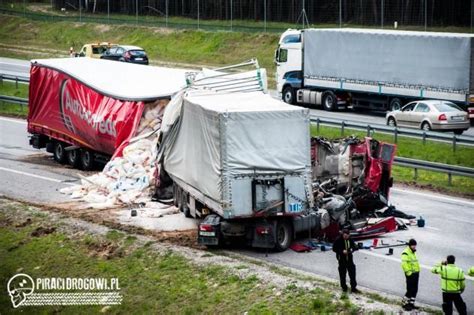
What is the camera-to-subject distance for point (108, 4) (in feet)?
267

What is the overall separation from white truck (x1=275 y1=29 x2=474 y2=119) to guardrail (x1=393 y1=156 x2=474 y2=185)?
13123 millimetres

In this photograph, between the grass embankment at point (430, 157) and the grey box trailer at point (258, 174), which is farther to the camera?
the grass embankment at point (430, 157)

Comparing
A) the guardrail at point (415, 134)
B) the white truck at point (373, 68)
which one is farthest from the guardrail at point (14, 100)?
the guardrail at point (415, 134)

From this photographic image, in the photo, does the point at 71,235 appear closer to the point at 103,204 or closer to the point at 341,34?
the point at 103,204

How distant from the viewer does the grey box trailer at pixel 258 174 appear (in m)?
22.7

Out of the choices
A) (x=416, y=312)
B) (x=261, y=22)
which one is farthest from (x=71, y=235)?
(x=261, y=22)

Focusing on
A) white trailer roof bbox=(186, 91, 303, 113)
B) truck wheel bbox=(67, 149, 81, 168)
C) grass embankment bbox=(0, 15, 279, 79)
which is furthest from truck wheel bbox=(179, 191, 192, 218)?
grass embankment bbox=(0, 15, 279, 79)

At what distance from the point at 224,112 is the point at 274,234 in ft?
8.75

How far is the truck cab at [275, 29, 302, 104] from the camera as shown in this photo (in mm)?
52719

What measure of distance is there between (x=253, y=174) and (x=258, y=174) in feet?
0.35

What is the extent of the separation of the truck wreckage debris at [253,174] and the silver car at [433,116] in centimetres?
1466

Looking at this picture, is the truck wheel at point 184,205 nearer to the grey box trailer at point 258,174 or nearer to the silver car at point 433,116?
the grey box trailer at point 258,174

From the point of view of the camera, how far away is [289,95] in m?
52.9

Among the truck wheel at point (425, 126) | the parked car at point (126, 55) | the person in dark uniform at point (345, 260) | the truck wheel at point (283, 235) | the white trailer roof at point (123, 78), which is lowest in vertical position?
the truck wheel at point (425, 126)
